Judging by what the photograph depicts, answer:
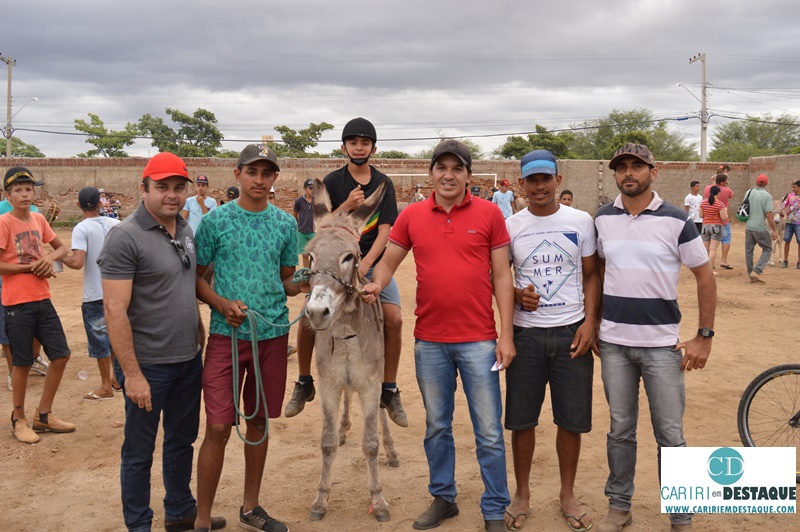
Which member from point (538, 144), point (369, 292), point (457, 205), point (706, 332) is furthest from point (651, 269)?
point (538, 144)

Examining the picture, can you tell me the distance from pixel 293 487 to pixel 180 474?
1.20m

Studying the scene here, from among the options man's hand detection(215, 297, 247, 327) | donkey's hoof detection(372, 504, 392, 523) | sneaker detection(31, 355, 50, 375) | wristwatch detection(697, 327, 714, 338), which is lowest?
donkey's hoof detection(372, 504, 392, 523)

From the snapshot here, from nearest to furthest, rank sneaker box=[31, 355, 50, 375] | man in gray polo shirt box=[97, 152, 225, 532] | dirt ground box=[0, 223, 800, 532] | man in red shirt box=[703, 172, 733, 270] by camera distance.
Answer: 1. man in gray polo shirt box=[97, 152, 225, 532]
2. dirt ground box=[0, 223, 800, 532]
3. sneaker box=[31, 355, 50, 375]
4. man in red shirt box=[703, 172, 733, 270]

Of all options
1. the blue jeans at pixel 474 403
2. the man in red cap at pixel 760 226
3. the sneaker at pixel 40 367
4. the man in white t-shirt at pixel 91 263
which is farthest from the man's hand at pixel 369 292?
the man in red cap at pixel 760 226

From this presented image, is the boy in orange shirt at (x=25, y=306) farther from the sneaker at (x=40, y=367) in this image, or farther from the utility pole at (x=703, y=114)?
the utility pole at (x=703, y=114)

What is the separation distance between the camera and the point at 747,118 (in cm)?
5203

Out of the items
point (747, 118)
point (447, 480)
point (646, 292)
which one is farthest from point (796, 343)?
point (747, 118)

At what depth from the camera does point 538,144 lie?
43031mm

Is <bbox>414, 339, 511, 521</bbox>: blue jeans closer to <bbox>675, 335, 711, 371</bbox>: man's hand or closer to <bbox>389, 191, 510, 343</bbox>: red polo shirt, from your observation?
<bbox>389, 191, 510, 343</bbox>: red polo shirt


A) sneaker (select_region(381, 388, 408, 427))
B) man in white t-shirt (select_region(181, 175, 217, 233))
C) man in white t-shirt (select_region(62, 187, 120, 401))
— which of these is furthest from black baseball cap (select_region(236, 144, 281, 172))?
man in white t-shirt (select_region(181, 175, 217, 233))

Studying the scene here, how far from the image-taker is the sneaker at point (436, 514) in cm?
446

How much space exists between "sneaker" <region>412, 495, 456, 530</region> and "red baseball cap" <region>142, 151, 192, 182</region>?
10.1 feet

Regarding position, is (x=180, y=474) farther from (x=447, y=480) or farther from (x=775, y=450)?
(x=775, y=450)

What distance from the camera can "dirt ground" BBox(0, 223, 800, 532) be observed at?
15.1 ft
